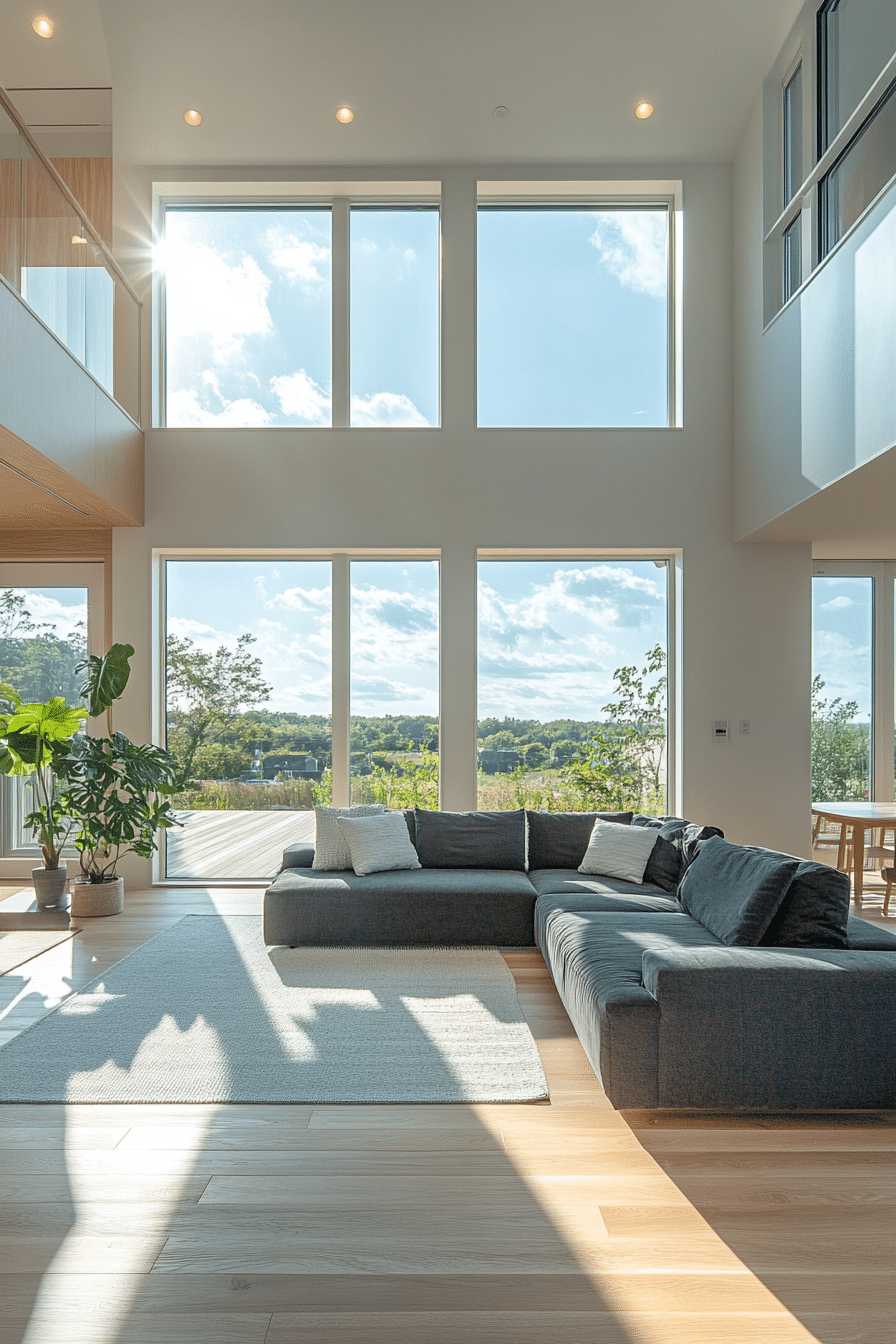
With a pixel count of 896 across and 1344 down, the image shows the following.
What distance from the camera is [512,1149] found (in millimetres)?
2861

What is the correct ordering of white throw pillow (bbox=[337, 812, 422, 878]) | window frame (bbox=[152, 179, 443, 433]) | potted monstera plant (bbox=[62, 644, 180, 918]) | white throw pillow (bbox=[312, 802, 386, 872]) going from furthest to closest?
window frame (bbox=[152, 179, 443, 433]) < potted monstera plant (bbox=[62, 644, 180, 918]) < white throw pillow (bbox=[312, 802, 386, 872]) < white throw pillow (bbox=[337, 812, 422, 878])

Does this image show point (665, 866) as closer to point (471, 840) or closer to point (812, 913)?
point (471, 840)

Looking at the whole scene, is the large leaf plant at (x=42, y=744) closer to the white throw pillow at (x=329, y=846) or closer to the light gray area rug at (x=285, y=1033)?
the light gray area rug at (x=285, y=1033)

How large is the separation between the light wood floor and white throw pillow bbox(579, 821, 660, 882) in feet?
6.95

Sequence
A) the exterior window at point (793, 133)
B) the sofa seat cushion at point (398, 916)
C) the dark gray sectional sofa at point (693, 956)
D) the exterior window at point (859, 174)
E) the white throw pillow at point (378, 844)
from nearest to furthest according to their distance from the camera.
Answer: the dark gray sectional sofa at point (693, 956) → the exterior window at point (859, 174) → the sofa seat cushion at point (398, 916) → the white throw pillow at point (378, 844) → the exterior window at point (793, 133)

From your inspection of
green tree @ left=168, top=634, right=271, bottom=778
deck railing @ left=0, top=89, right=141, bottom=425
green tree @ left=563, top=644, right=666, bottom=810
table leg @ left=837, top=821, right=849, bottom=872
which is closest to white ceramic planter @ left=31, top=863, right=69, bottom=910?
green tree @ left=168, top=634, right=271, bottom=778

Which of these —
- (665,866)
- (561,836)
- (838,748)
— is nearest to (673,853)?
(665,866)

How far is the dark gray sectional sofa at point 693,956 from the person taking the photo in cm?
300

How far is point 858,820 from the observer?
19.6 ft

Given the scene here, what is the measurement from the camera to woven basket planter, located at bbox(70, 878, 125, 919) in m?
6.04

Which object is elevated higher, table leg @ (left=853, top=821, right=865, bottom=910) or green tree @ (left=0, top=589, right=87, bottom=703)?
green tree @ (left=0, top=589, right=87, bottom=703)

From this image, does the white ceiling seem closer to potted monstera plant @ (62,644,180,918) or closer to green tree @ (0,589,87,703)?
green tree @ (0,589,87,703)

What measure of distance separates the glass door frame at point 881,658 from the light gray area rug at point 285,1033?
4108 mm

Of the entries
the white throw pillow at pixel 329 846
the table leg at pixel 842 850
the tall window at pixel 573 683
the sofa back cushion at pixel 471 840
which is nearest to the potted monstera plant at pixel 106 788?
the white throw pillow at pixel 329 846
